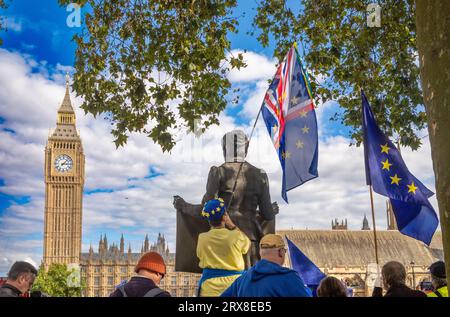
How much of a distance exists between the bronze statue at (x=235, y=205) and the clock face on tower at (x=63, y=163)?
381 feet

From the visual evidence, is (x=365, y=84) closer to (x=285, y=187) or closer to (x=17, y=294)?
(x=285, y=187)

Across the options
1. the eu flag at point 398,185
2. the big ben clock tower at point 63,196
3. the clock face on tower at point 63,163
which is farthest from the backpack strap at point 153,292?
the clock face on tower at point 63,163

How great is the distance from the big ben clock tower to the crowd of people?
115 meters

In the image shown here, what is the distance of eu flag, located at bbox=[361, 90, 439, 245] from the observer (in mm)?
6035

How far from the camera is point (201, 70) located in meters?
10.9

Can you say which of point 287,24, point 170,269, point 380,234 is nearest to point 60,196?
point 170,269

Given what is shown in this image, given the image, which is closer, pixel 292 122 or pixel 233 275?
pixel 233 275

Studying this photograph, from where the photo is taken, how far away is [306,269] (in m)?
6.49

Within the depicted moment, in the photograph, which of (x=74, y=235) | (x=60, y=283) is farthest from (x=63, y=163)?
(x=60, y=283)

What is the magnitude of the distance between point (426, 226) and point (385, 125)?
19.9 ft

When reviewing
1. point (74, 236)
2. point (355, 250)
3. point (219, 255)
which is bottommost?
point (219, 255)

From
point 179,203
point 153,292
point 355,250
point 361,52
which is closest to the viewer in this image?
point 153,292

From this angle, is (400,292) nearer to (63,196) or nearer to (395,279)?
(395,279)

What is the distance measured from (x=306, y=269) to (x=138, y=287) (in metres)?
2.78
